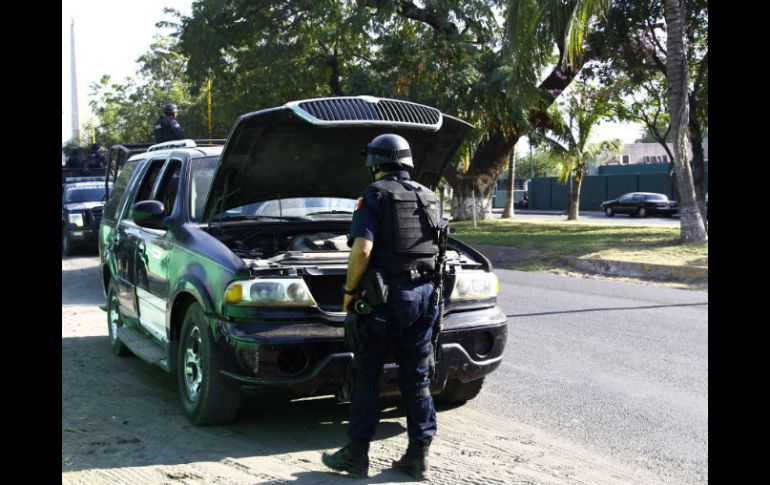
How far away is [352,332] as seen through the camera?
4.34 meters

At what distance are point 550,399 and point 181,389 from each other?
8.35 ft

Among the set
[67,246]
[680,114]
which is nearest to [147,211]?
[67,246]

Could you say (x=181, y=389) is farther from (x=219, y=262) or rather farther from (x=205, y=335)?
(x=219, y=262)

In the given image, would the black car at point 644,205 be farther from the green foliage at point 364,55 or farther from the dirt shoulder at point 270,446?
the dirt shoulder at point 270,446

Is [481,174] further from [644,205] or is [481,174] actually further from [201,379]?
[201,379]

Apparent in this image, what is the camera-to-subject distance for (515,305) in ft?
34.8

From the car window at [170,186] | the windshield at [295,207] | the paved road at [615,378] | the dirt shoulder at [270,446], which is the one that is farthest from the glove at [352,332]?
the car window at [170,186]

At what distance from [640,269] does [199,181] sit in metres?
10.5

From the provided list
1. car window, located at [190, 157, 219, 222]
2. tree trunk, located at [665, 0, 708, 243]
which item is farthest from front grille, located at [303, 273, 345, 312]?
tree trunk, located at [665, 0, 708, 243]

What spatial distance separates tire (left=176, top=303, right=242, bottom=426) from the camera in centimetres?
493

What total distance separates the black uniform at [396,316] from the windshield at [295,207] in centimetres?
197

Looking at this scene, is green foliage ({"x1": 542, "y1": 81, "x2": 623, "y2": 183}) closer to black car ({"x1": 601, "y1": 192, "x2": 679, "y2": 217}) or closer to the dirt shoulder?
black car ({"x1": 601, "y1": 192, "x2": 679, "y2": 217})

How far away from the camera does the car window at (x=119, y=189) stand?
767cm
